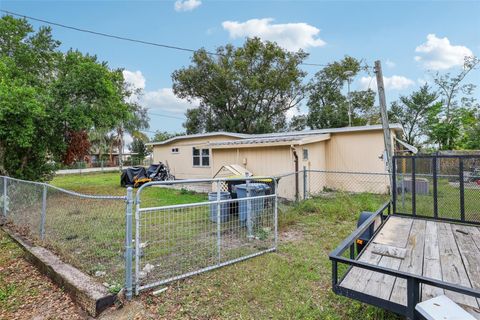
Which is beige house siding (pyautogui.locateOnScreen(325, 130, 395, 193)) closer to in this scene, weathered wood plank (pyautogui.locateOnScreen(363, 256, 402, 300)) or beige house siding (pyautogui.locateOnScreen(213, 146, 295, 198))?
beige house siding (pyautogui.locateOnScreen(213, 146, 295, 198))

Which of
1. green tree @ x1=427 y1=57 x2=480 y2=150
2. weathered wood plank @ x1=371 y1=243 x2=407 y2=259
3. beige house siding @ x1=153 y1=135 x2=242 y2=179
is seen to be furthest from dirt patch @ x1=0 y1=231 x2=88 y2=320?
green tree @ x1=427 y1=57 x2=480 y2=150

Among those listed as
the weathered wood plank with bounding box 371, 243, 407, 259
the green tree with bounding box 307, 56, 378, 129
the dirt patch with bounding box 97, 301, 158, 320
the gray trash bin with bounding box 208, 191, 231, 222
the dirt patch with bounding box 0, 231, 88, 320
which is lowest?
the dirt patch with bounding box 0, 231, 88, 320

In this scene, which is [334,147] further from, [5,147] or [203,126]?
[203,126]

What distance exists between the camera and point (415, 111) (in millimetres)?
24797

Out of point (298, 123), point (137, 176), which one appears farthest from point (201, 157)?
point (298, 123)

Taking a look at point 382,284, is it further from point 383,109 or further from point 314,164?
point 314,164

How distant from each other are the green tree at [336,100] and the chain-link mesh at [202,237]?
68.8ft

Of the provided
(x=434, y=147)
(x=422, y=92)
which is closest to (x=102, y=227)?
(x=434, y=147)

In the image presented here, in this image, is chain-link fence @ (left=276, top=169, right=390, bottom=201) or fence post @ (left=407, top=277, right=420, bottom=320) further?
chain-link fence @ (left=276, top=169, right=390, bottom=201)

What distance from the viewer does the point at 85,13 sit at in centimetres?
898

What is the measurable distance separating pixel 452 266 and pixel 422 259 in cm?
23

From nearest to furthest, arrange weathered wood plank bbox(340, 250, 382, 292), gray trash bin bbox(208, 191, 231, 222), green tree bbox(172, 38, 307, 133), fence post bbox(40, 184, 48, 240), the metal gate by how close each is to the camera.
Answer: weathered wood plank bbox(340, 250, 382, 292) < the metal gate < gray trash bin bbox(208, 191, 231, 222) < fence post bbox(40, 184, 48, 240) < green tree bbox(172, 38, 307, 133)

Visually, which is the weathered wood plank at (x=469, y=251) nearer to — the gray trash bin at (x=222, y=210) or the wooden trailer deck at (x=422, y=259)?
the wooden trailer deck at (x=422, y=259)

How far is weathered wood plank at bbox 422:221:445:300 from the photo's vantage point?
7.08 feet
